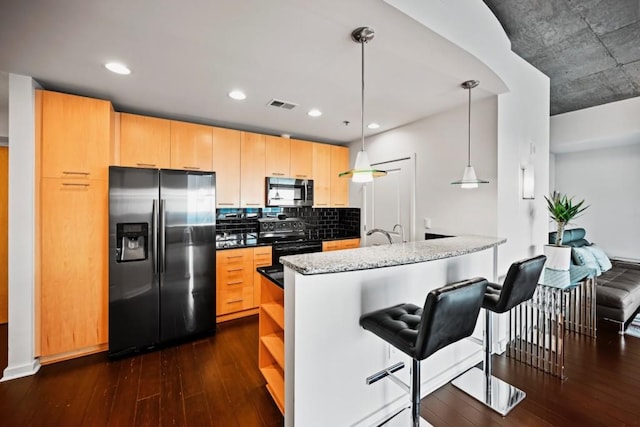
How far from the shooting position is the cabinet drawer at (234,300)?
330 cm

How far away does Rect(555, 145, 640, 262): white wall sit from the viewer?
14.0 feet

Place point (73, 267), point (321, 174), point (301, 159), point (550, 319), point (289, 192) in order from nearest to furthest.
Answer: point (550, 319), point (73, 267), point (289, 192), point (301, 159), point (321, 174)

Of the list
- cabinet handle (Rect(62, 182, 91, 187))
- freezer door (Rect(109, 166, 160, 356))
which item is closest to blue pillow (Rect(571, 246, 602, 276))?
freezer door (Rect(109, 166, 160, 356))

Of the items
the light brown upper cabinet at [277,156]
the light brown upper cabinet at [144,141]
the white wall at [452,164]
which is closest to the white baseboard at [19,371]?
the light brown upper cabinet at [144,141]

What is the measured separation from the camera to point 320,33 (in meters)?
1.72

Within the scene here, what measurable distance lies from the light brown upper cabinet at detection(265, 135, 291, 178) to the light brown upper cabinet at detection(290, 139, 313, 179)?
0.09 m

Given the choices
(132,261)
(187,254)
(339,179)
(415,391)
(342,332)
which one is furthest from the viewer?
(339,179)

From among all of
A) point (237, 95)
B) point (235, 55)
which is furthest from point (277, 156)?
point (235, 55)

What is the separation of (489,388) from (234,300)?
2759mm

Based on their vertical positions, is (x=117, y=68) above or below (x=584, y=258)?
above

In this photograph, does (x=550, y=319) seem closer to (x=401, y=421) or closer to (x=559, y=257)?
(x=559, y=257)

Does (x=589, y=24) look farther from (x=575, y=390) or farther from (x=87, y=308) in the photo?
(x=87, y=308)

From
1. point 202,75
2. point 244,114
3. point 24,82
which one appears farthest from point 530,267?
point 24,82

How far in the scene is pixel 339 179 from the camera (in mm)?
4695
